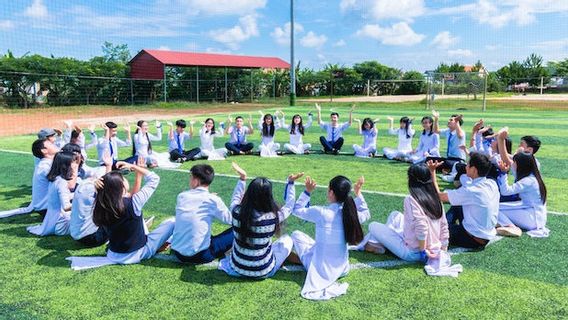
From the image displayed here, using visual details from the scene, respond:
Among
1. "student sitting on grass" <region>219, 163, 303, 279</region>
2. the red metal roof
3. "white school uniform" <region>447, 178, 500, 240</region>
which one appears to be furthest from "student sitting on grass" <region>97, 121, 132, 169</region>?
the red metal roof

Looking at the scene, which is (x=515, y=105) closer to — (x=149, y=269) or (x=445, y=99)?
(x=445, y=99)

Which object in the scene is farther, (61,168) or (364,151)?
(364,151)

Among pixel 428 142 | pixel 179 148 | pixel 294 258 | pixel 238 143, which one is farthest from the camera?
pixel 238 143

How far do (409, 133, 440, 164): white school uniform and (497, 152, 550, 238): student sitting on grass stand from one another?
453cm

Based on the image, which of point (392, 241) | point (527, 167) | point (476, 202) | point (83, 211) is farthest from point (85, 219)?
point (527, 167)

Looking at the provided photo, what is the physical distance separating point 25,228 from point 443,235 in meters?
5.53

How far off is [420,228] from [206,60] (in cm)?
3232

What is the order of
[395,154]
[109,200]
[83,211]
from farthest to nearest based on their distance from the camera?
[395,154]
[83,211]
[109,200]

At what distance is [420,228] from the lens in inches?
191

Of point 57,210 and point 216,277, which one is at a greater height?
point 57,210

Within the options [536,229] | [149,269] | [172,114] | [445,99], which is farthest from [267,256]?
[445,99]

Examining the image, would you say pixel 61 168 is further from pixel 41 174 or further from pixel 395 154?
pixel 395 154

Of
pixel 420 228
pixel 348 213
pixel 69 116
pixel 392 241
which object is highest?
pixel 69 116

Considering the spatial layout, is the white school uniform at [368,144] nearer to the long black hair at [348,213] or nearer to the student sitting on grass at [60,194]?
the student sitting on grass at [60,194]
